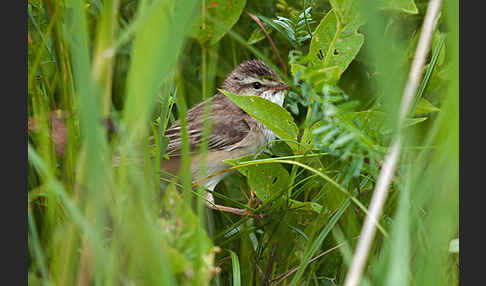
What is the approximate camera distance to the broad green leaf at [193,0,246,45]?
321cm

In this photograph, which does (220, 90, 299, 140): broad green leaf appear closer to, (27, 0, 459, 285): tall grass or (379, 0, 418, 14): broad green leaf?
(27, 0, 459, 285): tall grass

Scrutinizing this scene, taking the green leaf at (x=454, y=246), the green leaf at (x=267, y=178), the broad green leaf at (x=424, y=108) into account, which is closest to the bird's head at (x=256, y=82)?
the broad green leaf at (x=424, y=108)

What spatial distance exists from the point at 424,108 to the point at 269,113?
2.83ft

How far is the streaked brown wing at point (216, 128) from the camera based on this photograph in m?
3.99

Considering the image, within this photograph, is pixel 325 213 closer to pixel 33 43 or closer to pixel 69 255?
pixel 69 255

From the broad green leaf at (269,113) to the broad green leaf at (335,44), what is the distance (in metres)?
0.28

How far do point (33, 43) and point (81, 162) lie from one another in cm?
103

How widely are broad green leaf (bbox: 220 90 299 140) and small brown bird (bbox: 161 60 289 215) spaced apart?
114 cm

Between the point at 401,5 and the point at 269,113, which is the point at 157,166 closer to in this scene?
the point at 269,113

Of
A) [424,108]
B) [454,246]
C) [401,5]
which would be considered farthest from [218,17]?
[454,246]

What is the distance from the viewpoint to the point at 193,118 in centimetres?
417

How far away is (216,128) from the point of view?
13.8ft

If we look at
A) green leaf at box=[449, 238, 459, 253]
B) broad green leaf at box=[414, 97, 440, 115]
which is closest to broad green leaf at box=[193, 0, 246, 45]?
broad green leaf at box=[414, 97, 440, 115]

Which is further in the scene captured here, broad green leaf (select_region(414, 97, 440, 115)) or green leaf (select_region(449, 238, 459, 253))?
broad green leaf (select_region(414, 97, 440, 115))
